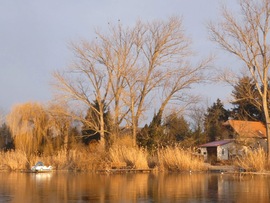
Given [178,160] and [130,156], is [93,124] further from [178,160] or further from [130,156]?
[178,160]

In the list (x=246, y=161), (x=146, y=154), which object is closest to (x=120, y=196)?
(x=246, y=161)

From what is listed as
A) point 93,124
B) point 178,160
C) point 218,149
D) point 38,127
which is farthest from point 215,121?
point 178,160

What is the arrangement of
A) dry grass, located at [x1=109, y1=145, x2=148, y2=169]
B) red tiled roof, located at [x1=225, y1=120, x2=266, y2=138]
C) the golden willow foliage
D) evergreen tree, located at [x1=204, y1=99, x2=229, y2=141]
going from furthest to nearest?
evergreen tree, located at [x1=204, y1=99, x2=229, y2=141] → red tiled roof, located at [x1=225, y1=120, x2=266, y2=138] → the golden willow foliage → dry grass, located at [x1=109, y1=145, x2=148, y2=169]

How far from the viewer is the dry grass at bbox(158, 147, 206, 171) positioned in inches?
1180

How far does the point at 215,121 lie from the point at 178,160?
41199 mm

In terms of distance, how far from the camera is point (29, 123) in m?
44.0

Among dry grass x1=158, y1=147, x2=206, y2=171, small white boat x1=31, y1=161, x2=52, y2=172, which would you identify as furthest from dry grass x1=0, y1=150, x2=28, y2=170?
dry grass x1=158, y1=147, x2=206, y2=171

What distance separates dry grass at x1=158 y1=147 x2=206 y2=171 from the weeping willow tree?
1517cm

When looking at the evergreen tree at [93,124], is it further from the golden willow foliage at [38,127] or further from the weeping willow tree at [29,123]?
the weeping willow tree at [29,123]

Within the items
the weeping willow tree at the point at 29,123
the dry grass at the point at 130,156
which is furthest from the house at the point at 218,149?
the dry grass at the point at 130,156

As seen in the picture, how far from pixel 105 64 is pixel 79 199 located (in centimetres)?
3419

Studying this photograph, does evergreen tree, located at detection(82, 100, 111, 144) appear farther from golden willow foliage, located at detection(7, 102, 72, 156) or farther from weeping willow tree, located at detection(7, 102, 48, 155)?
weeping willow tree, located at detection(7, 102, 48, 155)

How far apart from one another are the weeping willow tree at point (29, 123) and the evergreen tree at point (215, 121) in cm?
3077

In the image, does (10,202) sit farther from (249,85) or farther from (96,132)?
(96,132)
